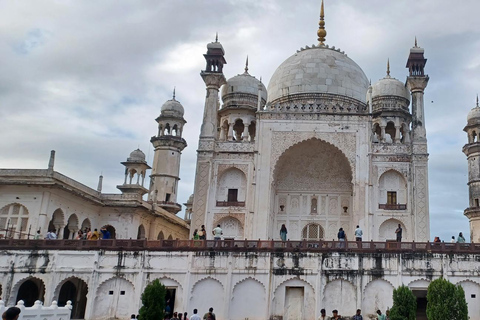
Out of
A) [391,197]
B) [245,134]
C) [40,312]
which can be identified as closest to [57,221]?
[245,134]

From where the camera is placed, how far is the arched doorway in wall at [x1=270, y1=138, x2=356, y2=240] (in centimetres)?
2491

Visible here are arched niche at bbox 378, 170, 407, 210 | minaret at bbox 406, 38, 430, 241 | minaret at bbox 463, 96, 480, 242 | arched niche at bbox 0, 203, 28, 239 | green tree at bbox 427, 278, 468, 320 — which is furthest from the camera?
minaret at bbox 463, 96, 480, 242

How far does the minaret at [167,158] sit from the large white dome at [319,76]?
6.05 meters

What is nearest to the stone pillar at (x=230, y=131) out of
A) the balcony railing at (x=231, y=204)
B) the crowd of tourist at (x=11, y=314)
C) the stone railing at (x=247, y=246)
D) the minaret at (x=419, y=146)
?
the balcony railing at (x=231, y=204)

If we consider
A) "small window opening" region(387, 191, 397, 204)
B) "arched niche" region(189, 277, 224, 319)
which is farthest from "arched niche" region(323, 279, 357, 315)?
"small window opening" region(387, 191, 397, 204)

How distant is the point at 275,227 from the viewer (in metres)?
25.1

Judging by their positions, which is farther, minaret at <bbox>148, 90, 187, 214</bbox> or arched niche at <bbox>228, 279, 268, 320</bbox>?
minaret at <bbox>148, 90, 187, 214</bbox>

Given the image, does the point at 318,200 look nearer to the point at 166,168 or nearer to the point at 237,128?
the point at 237,128

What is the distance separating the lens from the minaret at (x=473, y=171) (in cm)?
2958

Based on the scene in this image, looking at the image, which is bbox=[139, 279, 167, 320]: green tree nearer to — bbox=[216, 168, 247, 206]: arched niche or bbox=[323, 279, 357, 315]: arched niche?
bbox=[323, 279, 357, 315]: arched niche

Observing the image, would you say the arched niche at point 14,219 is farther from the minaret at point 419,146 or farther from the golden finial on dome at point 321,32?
the golden finial on dome at point 321,32

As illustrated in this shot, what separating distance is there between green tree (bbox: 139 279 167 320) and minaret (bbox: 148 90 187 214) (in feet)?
51.5

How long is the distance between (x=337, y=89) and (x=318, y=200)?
6469mm

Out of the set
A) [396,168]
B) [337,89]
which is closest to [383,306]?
[396,168]
